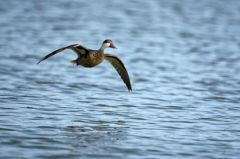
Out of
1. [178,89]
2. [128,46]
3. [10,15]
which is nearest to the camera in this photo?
[178,89]

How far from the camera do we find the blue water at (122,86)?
10.3 meters

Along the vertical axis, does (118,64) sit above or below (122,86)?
above

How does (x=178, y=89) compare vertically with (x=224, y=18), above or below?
below

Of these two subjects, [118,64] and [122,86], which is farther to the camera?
[122,86]

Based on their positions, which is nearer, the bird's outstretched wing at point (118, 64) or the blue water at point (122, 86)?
the blue water at point (122, 86)

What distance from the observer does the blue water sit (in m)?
10.3

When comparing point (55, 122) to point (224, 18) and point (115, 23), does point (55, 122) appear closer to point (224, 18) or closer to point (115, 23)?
point (115, 23)

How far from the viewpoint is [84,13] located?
26.0 metres

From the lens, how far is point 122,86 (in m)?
15.1

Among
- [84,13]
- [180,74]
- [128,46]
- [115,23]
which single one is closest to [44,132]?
[180,74]

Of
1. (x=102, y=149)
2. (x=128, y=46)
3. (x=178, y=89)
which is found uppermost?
(x=128, y=46)

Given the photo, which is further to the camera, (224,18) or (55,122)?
(224,18)

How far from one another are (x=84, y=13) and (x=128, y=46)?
6.21 metres

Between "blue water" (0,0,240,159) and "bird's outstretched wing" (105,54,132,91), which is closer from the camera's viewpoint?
"blue water" (0,0,240,159)
